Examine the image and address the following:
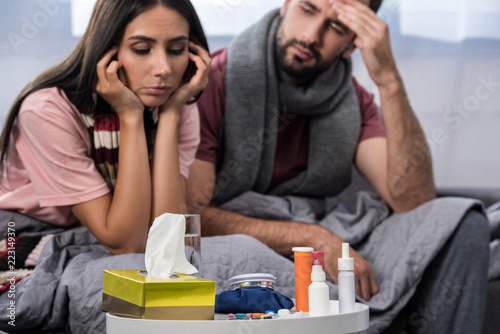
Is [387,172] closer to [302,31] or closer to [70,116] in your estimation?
[302,31]

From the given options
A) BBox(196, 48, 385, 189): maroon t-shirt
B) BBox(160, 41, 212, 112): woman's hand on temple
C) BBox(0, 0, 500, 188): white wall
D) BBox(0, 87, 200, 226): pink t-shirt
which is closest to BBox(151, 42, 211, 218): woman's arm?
BBox(160, 41, 212, 112): woman's hand on temple

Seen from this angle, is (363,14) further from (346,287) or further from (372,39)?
(346,287)

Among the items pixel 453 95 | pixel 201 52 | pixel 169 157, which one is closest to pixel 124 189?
pixel 169 157

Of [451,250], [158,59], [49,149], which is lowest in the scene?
[451,250]

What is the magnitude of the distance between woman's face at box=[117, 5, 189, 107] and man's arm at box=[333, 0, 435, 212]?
1.83 ft

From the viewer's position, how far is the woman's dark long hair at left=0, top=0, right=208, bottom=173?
130 centimetres

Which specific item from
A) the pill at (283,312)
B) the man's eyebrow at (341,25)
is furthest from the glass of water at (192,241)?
the man's eyebrow at (341,25)

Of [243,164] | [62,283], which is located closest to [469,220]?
[243,164]

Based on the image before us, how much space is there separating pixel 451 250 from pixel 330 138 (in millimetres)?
535

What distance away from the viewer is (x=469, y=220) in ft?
4.64

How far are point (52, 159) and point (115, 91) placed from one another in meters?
0.20

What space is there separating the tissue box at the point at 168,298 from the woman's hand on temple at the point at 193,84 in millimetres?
625

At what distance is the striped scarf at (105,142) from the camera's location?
1325 millimetres

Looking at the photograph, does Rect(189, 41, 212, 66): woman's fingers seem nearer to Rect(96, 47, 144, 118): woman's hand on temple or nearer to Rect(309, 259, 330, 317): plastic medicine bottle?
Rect(96, 47, 144, 118): woman's hand on temple
